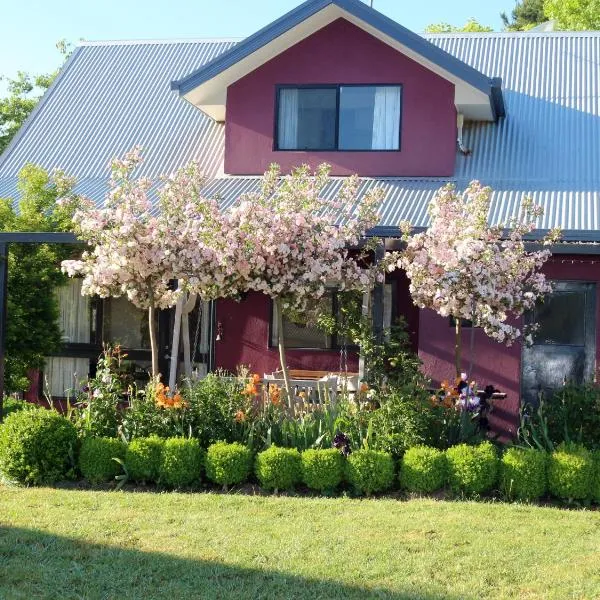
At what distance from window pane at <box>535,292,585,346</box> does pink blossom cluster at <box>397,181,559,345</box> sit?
2.93 m

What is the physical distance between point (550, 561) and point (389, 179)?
806 centimetres

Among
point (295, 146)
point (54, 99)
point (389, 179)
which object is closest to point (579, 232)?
point (389, 179)

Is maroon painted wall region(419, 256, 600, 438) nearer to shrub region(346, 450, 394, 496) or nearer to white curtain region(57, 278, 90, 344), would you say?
shrub region(346, 450, 394, 496)

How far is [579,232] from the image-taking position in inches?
415

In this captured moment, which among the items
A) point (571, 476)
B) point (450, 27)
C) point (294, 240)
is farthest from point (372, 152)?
point (450, 27)

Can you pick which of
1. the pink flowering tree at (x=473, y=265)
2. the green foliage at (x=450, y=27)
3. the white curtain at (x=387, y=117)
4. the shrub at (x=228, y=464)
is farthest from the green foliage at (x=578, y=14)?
the shrub at (x=228, y=464)

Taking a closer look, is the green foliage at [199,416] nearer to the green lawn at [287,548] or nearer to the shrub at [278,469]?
the shrub at [278,469]

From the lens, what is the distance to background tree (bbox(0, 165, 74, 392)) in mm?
12703

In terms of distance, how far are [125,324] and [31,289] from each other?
96.2 inches

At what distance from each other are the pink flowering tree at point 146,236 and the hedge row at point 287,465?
1.61 m

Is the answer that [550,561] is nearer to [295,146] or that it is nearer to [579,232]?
[579,232]

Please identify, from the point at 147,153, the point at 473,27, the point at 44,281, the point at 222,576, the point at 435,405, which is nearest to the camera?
the point at 222,576

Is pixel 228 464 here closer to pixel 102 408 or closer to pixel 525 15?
pixel 102 408

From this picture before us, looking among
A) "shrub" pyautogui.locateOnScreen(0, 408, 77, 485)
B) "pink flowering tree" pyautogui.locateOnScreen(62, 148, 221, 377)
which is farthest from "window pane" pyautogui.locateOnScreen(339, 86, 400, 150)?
"shrub" pyautogui.locateOnScreen(0, 408, 77, 485)
